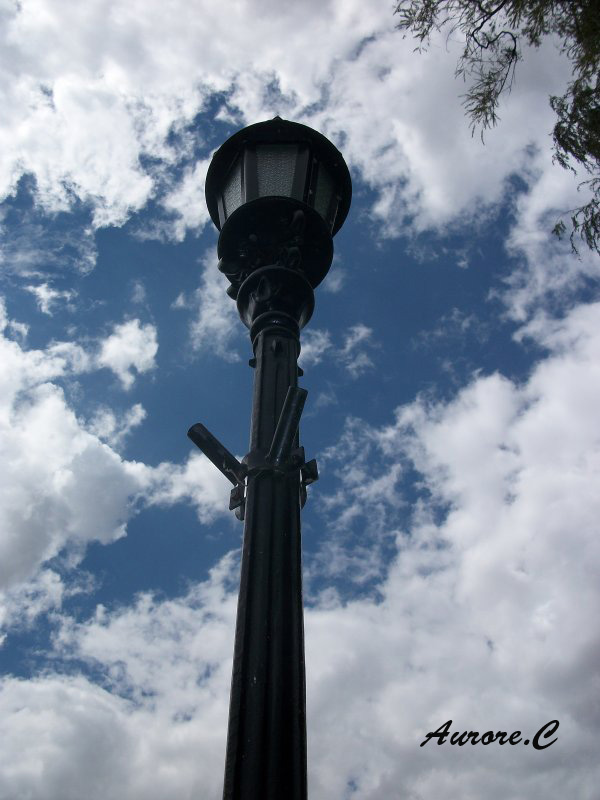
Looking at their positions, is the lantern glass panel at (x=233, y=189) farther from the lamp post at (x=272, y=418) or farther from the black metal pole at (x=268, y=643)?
the black metal pole at (x=268, y=643)

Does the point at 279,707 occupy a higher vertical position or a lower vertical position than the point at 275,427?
lower

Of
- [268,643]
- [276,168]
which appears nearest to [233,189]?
[276,168]

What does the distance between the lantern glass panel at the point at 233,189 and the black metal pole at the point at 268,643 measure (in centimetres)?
126

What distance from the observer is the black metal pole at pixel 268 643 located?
1975 mm

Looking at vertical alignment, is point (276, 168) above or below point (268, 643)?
above

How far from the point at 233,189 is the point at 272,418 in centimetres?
152

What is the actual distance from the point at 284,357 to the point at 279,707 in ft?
5.02

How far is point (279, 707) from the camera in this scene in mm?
2076

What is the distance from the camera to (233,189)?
364 cm

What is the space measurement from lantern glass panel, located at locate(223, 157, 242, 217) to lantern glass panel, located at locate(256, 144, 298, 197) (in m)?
0.13


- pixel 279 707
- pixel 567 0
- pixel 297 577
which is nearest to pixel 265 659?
pixel 279 707

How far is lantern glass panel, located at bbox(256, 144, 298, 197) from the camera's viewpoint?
3438 millimetres

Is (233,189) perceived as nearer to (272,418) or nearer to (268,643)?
(272,418)

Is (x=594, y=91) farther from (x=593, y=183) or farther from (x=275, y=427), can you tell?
(x=275, y=427)
